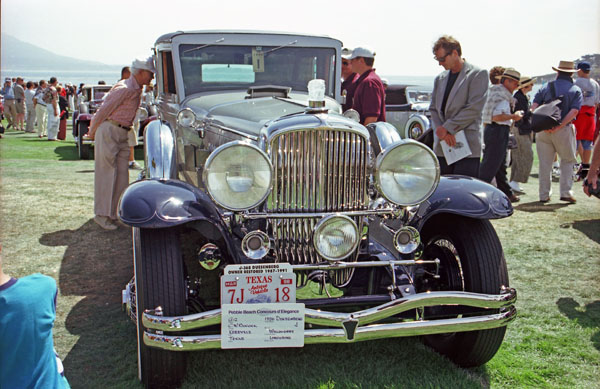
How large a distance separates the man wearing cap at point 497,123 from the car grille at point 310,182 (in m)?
3.96

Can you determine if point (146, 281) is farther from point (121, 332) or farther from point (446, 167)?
point (446, 167)

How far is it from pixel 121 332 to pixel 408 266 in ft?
5.93

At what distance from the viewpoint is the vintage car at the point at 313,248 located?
2.39 m

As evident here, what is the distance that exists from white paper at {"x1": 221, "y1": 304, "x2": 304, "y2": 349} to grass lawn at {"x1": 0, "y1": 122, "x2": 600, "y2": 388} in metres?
0.49

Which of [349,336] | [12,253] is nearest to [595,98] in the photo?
[349,336]

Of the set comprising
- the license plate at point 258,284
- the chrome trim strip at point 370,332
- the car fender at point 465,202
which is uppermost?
the car fender at point 465,202

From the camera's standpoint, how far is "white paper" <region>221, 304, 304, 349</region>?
91.5 inches

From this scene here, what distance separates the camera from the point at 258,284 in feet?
7.86

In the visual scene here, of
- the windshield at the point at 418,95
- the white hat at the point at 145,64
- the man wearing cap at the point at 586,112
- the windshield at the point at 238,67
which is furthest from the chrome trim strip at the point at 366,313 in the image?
the windshield at the point at 418,95

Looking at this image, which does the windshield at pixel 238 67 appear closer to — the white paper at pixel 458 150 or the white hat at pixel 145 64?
the white hat at pixel 145 64

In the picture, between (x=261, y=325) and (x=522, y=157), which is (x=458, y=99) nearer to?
(x=261, y=325)

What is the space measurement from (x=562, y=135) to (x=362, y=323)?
5.81m

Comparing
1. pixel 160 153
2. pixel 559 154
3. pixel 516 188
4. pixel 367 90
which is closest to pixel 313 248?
pixel 160 153

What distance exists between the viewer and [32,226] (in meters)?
5.79
